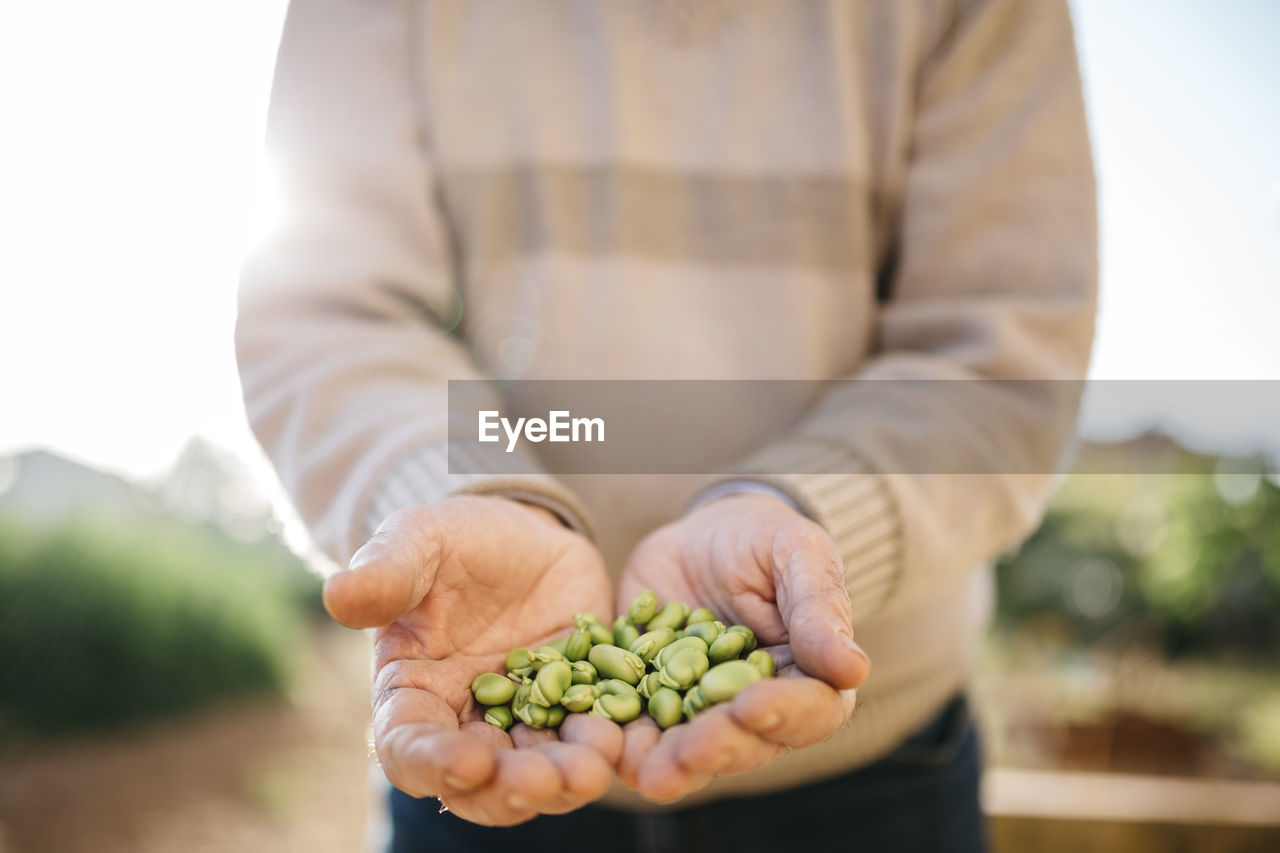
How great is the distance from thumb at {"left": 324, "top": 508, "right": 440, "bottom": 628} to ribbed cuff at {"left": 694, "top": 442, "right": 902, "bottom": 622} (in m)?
0.52

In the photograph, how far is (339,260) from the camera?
160 centimetres

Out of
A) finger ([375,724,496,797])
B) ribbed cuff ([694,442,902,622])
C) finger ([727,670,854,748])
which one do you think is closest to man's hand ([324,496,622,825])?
finger ([375,724,496,797])

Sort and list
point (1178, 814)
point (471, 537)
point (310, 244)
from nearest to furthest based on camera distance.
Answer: point (471, 537) < point (310, 244) < point (1178, 814)

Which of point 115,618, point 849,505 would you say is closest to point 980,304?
point 849,505

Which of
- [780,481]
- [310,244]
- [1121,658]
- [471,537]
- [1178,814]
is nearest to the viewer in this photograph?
[471,537]

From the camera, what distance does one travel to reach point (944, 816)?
1618 mm

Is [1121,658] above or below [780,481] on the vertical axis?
below

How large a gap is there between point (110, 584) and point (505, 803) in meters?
4.54

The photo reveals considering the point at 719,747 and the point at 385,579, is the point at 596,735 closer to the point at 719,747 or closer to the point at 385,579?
the point at 719,747

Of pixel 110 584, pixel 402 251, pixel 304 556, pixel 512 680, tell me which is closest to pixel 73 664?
pixel 110 584

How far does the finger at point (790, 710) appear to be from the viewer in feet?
2.83

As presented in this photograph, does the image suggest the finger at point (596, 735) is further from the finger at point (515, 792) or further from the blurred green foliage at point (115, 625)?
the blurred green foliage at point (115, 625)

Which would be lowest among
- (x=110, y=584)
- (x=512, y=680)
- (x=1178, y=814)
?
(x=110, y=584)

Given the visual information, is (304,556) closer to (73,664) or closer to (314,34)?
(314,34)
